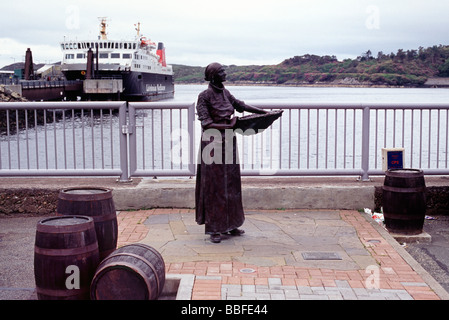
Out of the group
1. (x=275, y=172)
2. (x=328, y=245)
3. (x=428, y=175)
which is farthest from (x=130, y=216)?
(x=428, y=175)

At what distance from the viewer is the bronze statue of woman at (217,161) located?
19.4ft

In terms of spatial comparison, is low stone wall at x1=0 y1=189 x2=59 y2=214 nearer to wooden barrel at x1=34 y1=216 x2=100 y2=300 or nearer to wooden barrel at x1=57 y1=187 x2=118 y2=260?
wooden barrel at x1=57 y1=187 x2=118 y2=260

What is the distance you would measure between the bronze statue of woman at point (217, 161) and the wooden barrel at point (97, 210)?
1.58 m

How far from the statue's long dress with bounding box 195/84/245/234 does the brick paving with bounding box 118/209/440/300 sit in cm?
29

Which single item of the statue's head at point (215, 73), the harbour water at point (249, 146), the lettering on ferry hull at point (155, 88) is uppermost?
the lettering on ferry hull at point (155, 88)

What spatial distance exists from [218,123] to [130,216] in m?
2.23

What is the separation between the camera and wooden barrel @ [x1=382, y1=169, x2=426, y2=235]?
22.4 ft

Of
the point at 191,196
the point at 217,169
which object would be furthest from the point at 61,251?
the point at 191,196

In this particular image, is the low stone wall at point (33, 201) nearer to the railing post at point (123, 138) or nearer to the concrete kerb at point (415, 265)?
the railing post at point (123, 138)

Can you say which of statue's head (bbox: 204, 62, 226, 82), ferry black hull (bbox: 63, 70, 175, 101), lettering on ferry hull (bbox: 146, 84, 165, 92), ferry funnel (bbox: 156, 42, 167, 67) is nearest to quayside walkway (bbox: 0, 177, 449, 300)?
statue's head (bbox: 204, 62, 226, 82)

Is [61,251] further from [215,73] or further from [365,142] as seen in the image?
[365,142]

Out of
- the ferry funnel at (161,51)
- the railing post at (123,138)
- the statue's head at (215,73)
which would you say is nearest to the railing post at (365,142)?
the statue's head at (215,73)

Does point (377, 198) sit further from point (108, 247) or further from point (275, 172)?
point (108, 247)

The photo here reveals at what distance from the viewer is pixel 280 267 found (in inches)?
204
